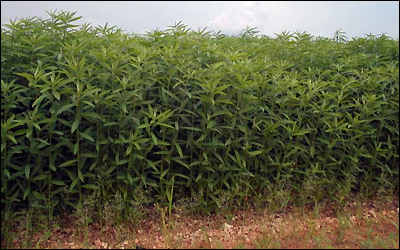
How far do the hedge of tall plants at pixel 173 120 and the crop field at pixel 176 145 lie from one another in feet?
0.06

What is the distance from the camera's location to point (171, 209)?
4.40m

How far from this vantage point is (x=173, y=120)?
4367 millimetres

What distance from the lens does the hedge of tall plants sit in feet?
13.1

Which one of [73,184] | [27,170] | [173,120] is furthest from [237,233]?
[27,170]

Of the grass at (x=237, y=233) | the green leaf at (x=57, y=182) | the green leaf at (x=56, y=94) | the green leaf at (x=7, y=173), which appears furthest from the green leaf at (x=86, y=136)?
the grass at (x=237, y=233)

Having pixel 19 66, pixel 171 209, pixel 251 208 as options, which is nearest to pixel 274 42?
pixel 251 208

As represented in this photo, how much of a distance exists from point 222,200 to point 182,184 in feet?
1.45

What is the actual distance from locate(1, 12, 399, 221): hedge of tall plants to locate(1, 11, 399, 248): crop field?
0.02 m

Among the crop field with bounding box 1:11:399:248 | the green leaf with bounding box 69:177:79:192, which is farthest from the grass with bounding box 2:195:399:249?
the green leaf with bounding box 69:177:79:192

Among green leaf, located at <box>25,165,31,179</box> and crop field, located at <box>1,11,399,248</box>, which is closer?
green leaf, located at <box>25,165,31,179</box>

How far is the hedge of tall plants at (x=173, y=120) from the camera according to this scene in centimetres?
400

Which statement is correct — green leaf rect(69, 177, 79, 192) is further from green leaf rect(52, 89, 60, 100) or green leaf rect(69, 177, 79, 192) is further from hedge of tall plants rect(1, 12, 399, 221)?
green leaf rect(52, 89, 60, 100)

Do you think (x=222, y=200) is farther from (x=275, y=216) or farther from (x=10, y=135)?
(x=10, y=135)

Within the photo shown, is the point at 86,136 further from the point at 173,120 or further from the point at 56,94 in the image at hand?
the point at 173,120
